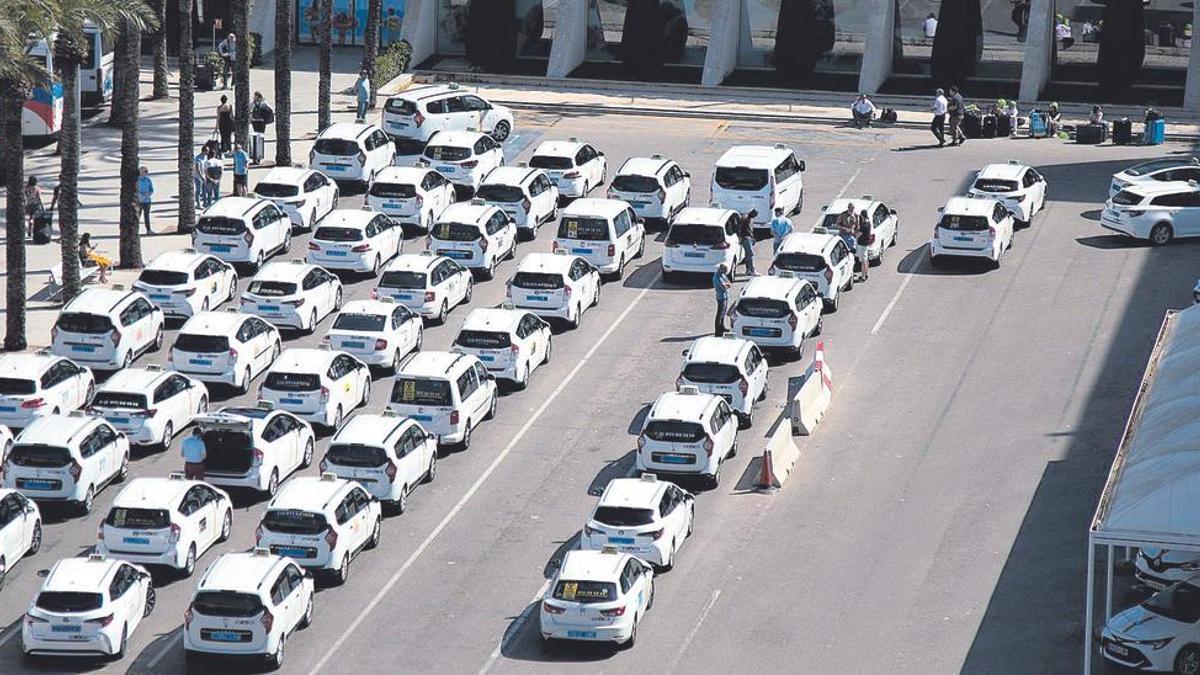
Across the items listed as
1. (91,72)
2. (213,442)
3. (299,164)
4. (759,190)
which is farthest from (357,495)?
(91,72)

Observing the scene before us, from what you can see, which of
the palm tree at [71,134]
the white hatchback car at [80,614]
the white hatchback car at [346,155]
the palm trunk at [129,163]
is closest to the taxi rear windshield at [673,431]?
the white hatchback car at [80,614]

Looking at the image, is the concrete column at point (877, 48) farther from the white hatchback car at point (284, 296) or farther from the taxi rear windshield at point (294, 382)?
the taxi rear windshield at point (294, 382)

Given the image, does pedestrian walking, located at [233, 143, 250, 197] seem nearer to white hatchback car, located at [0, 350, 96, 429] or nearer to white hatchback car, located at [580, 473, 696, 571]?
white hatchback car, located at [0, 350, 96, 429]

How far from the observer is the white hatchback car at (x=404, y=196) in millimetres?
64375

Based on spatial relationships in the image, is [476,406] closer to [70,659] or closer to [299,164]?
[70,659]

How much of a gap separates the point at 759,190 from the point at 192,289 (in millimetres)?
16096

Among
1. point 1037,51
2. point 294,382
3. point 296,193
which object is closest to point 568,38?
point 1037,51

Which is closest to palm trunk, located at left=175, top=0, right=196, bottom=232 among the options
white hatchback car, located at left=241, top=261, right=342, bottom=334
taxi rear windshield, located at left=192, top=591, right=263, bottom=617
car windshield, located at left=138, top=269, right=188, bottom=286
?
car windshield, located at left=138, top=269, right=188, bottom=286

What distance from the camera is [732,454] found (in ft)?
165

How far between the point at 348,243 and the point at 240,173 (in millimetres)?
7939

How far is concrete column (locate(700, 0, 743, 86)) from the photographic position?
8538cm

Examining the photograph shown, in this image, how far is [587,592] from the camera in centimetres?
4094

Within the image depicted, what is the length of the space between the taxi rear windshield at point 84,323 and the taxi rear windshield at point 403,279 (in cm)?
690

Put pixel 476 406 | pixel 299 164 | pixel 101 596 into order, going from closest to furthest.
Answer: pixel 101 596 → pixel 476 406 → pixel 299 164
